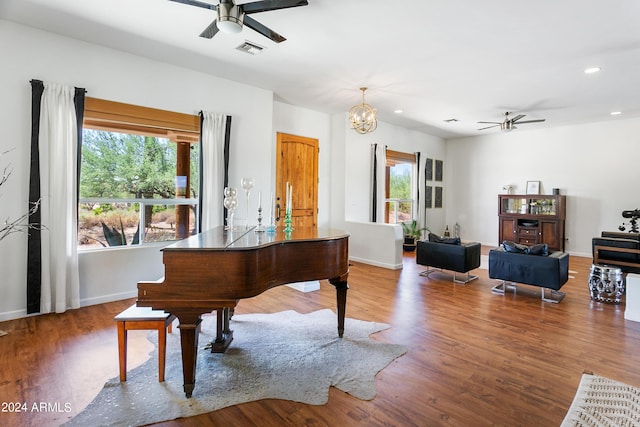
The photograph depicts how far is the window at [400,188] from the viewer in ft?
26.8

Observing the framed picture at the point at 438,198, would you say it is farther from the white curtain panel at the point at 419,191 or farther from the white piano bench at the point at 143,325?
the white piano bench at the point at 143,325

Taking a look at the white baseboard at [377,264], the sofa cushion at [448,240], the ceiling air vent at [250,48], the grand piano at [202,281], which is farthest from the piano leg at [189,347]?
the white baseboard at [377,264]

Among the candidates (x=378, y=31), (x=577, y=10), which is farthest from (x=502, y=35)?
(x=378, y=31)

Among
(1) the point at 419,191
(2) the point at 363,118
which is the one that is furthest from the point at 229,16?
(1) the point at 419,191

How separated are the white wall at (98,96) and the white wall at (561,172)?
6440 mm

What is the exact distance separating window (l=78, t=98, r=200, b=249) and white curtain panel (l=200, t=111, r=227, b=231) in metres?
0.16

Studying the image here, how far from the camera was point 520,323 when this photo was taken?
11.3 feet

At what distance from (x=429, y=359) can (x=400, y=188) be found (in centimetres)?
619

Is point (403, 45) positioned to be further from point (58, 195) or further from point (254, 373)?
point (58, 195)

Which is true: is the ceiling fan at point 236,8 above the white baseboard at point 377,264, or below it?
above

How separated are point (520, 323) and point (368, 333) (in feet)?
5.33

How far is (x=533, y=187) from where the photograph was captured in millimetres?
8086

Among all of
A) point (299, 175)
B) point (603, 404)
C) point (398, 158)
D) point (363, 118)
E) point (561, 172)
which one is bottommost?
point (603, 404)

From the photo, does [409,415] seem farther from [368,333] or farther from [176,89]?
[176,89]
